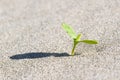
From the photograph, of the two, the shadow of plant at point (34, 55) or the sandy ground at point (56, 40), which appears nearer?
the sandy ground at point (56, 40)

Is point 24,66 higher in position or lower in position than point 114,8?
lower

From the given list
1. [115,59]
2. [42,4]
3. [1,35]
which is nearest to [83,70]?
[115,59]

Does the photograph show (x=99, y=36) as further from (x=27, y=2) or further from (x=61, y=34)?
(x=27, y=2)

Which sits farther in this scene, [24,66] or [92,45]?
[92,45]

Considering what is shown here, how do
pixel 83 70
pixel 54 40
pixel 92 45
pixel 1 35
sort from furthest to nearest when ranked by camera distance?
pixel 1 35, pixel 54 40, pixel 92 45, pixel 83 70

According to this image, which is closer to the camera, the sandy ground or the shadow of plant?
the sandy ground

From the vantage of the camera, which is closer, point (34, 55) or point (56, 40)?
point (34, 55)

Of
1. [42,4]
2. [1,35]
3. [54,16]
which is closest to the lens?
[1,35]

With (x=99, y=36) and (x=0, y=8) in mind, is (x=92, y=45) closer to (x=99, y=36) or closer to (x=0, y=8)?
(x=99, y=36)
